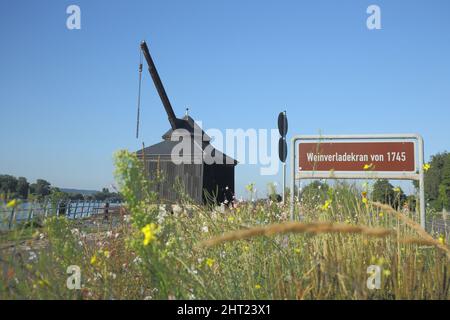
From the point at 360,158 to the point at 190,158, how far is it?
76.9ft

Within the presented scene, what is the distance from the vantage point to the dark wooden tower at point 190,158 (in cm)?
2747

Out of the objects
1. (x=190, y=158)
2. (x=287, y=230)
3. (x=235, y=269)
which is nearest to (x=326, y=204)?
(x=235, y=269)

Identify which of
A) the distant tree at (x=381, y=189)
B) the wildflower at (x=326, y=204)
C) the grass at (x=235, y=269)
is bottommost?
the grass at (x=235, y=269)

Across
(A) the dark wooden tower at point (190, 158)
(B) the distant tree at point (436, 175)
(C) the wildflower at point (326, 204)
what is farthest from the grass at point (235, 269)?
(B) the distant tree at point (436, 175)

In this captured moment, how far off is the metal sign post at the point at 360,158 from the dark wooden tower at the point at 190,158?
20864 mm

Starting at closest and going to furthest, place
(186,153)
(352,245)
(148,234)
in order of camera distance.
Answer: (148,234) < (352,245) < (186,153)

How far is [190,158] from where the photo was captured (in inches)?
1123

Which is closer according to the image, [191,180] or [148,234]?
[148,234]

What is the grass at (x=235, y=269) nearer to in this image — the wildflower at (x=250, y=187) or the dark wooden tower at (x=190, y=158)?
the wildflower at (x=250, y=187)

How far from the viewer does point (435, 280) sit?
2.12 m

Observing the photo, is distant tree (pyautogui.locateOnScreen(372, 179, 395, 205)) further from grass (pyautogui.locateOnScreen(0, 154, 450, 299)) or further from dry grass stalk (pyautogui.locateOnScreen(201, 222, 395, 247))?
dry grass stalk (pyautogui.locateOnScreen(201, 222, 395, 247))
